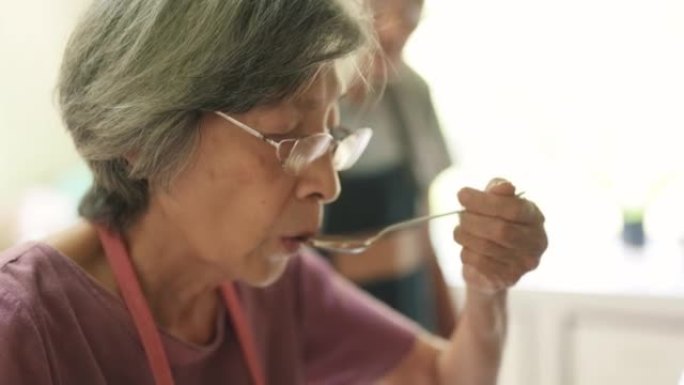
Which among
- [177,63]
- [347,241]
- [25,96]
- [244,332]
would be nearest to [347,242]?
[347,241]

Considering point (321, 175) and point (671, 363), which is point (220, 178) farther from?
point (671, 363)

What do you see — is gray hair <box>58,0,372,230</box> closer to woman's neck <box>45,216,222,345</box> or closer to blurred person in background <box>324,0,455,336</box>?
woman's neck <box>45,216,222,345</box>

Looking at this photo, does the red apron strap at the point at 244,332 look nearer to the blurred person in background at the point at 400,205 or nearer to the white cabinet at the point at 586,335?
the blurred person in background at the point at 400,205

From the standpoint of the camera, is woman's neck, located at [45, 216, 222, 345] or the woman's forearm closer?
woman's neck, located at [45, 216, 222, 345]

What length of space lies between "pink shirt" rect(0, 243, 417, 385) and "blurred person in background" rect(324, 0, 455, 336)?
24 cm

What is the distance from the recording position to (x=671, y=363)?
4.79 ft

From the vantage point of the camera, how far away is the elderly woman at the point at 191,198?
32.4 inches

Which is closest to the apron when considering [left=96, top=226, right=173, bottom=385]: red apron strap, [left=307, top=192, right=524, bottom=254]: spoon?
[left=96, top=226, right=173, bottom=385]: red apron strap

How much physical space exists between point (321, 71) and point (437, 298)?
0.67 meters

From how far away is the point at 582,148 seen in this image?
1709 mm

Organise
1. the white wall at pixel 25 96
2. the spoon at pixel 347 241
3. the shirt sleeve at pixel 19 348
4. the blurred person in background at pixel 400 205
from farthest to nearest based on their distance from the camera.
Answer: the white wall at pixel 25 96 < the blurred person in background at pixel 400 205 < the spoon at pixel 347 241 < the shirt sleeve at pixel 19 348

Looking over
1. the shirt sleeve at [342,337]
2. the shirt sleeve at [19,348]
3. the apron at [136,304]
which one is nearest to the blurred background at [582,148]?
the shirt sleeve at [342,337]

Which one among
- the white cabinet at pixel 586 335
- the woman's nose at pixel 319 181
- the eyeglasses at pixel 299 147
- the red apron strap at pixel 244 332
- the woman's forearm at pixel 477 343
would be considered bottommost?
the white cabinet at pixel 586 335

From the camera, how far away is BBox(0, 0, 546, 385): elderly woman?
32.4 inches
